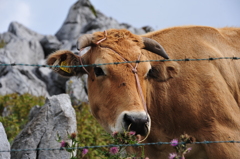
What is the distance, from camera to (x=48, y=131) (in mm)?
6016

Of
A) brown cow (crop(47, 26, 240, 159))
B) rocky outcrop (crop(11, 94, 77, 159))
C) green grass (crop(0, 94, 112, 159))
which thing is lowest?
green grass (crop(0, 94, 112, 159))

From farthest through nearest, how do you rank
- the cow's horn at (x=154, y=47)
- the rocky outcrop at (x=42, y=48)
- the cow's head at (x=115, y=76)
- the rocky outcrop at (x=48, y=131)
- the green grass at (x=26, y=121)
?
the rocky outcrop at (x=42, y=48), the green grass at (x=26, y=121), the rocky outcrop at (x=48, y=131), the cow's horn at (x=154, y=47), the cow's head at (x=115, y=76)

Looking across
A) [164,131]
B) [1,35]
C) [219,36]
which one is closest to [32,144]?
[164,131]

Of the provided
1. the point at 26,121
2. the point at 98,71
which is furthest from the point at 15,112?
the point at 98,71

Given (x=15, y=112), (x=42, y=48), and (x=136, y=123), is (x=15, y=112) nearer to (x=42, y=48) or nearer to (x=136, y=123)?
(x=136, y=123)

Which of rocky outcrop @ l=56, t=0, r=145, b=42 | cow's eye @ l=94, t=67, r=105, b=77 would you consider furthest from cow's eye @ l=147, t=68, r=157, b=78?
rocky outcrop @ l=56, t=0, r=145, b=42

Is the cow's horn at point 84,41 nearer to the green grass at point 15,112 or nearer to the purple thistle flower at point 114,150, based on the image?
the purple thistle flower at point 114,150

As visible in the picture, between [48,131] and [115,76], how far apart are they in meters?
2.05

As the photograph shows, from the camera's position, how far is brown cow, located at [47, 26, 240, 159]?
15.4 feet

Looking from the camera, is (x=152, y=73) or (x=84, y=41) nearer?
(x=84, y=41)

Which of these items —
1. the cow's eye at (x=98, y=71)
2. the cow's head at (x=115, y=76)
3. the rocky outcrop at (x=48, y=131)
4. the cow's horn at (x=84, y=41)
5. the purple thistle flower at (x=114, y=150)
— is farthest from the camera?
the rocky outcrop at (x=48, y=131)

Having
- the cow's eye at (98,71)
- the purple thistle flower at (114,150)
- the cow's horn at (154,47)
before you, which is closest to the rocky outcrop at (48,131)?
the cow's eye at (98,71)

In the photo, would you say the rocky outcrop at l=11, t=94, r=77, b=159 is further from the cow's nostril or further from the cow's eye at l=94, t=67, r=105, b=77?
the cow's nostril

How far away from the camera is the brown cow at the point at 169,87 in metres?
4.70
